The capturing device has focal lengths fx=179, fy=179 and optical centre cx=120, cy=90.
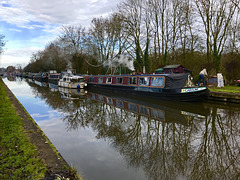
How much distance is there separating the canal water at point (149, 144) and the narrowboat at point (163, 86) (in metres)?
2.72

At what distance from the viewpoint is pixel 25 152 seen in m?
3.54

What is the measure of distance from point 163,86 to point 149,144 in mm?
7844

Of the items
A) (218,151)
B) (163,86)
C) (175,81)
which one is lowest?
(218,151)

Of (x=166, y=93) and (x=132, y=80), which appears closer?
(x=166, y=93)

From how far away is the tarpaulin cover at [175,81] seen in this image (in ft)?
37.6

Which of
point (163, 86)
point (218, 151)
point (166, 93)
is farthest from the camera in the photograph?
point (163, 86)

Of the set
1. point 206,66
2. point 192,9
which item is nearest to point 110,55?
point 192,9

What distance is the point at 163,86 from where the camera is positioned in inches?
482

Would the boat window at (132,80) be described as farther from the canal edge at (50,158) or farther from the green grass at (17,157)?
the green grass at (17,157)

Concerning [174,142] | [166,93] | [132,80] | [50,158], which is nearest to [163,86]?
[166,93]

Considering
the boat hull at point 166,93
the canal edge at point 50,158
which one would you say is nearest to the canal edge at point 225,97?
the boat hull at point 166,93

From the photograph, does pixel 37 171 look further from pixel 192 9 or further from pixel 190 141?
pixel 192 9

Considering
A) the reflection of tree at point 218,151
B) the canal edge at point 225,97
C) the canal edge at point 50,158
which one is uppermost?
the canal edge at point 225,97

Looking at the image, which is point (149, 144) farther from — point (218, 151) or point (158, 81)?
point (158, 81)
